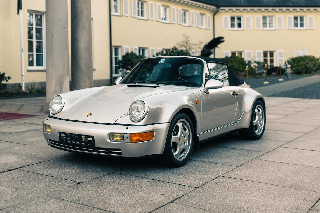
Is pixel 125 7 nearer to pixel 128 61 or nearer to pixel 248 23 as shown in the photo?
pixel 128 61

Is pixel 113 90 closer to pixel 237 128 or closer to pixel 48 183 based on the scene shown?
pixel 48 183

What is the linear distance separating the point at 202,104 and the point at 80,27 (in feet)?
21.5

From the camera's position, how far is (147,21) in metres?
29.1

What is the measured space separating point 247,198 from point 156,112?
1423 mm

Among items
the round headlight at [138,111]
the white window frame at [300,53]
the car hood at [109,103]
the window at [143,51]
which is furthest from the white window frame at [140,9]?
the round headlight at [138,111]

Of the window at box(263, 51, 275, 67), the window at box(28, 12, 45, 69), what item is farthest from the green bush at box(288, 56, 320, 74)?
the window at box(28, 12, 45, 69)

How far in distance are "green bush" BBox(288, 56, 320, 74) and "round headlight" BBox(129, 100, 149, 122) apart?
36.0m

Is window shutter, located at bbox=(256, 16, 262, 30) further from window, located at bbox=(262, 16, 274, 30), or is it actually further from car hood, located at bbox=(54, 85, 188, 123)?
car hood, located at bbox=(54, 85, 188, 123)

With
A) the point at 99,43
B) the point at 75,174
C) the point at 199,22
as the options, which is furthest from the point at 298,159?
the point at 199,22

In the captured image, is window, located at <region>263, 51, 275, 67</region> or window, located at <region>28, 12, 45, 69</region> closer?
window, located at <region>28, 12, 45, 69</region>

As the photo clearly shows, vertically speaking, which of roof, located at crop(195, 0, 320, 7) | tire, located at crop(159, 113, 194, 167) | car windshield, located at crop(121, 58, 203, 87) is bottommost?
tire, located at crop(159, 113, 194, 167)

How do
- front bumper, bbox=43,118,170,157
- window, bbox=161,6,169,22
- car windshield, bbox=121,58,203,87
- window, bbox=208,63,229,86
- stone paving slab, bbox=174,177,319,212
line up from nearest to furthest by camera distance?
1. stone paving slab, bbox=174,177,319,212
2. front bumper, bbox=43,118,170,157
3. car windshield, bbox=121,58,203,87
4. window, bbox=208,63,229,86
5. window, bbox=161,6,169,22

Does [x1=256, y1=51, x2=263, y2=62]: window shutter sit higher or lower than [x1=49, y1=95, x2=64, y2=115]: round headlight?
higher

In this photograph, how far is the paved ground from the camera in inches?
148
